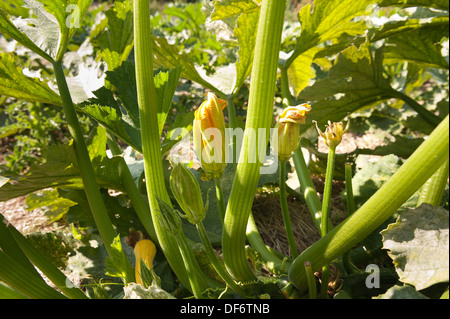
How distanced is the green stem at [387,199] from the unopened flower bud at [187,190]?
25 cm

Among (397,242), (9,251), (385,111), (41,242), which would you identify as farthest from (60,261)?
(385,111)

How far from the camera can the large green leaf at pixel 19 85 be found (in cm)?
104

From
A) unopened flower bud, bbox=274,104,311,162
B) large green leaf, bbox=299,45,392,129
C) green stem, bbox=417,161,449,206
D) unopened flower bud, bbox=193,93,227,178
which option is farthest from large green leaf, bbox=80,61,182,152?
green stem, bbox=417,161,449,206

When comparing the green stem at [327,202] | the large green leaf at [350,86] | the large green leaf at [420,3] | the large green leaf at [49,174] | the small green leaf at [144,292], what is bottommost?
the small green leaf at [144,292]

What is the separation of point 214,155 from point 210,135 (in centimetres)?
4

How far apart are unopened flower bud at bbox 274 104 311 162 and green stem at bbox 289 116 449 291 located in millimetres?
193

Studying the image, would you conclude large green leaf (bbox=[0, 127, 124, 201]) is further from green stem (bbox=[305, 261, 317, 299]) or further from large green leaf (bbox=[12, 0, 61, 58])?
green stem (bbox=[305, 261, 317, 299])

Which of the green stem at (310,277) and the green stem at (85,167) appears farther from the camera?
the green stem at (85,167)

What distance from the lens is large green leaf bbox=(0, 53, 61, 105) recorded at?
104cm

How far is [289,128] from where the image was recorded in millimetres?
901

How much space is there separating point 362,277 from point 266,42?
0.60 metres

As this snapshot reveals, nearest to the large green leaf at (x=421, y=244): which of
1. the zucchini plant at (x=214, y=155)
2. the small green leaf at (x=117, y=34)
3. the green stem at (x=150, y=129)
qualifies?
the zucchini plant at (x=214, y=155)

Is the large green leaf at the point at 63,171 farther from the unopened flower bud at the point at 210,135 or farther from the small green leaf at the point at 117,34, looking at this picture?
the unopened flower bud at the point at 210,135

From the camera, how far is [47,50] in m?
1.10
